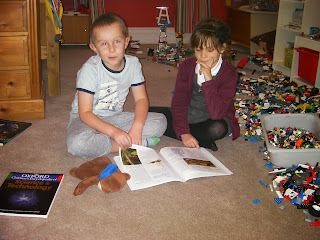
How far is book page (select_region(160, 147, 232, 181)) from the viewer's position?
1.28 m

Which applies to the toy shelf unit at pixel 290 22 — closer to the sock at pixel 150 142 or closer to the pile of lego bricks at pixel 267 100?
the pile of lego bricks at pixel 267 100

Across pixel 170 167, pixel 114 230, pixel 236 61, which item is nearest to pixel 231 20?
pixel 236 61

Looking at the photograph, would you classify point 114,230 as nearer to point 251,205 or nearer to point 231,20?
point 251,205

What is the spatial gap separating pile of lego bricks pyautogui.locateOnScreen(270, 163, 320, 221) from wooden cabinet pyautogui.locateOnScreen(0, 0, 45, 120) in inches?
51.3

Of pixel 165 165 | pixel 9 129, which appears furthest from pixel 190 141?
pixel 9 129

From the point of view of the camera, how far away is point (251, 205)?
118 centimetres

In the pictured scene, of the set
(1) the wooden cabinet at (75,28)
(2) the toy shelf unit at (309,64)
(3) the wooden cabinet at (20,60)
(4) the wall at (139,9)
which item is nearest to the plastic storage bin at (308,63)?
(2) the toy shelf unit at (309,64)

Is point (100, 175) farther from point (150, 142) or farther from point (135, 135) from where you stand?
point (150, 142)

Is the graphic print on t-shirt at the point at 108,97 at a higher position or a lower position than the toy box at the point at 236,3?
lower

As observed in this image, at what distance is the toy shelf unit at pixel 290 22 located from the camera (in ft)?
8.57

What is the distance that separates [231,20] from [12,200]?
3818 millimetres

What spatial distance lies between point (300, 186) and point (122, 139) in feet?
2.35

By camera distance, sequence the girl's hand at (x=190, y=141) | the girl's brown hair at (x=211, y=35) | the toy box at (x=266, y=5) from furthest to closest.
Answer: the toy box at (x=266, y=5), the girl's hand at (x=190, y=141), the girl's brown hair at (x=211, y=35)

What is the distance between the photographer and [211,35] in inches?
55.1
